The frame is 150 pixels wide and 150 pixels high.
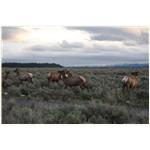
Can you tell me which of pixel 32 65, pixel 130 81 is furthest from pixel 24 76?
pixel 130 81

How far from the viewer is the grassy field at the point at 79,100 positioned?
11.2 m

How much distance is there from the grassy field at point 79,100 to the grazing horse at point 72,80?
0.19ft

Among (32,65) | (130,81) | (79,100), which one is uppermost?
(32,65)

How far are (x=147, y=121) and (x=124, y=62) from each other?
2.81ft

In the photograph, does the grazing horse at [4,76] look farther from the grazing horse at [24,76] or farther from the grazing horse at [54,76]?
the grazing horse at [54,76]

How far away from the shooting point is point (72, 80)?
11297 mm

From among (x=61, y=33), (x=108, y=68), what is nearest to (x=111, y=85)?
(x=108, y=68)

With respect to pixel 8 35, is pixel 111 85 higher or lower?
lower

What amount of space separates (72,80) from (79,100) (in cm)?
30

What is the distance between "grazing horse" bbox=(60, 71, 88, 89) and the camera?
37.0 feet

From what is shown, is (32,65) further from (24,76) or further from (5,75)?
(5,75)

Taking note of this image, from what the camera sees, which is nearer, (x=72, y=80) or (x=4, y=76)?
(x=4, y=76)
